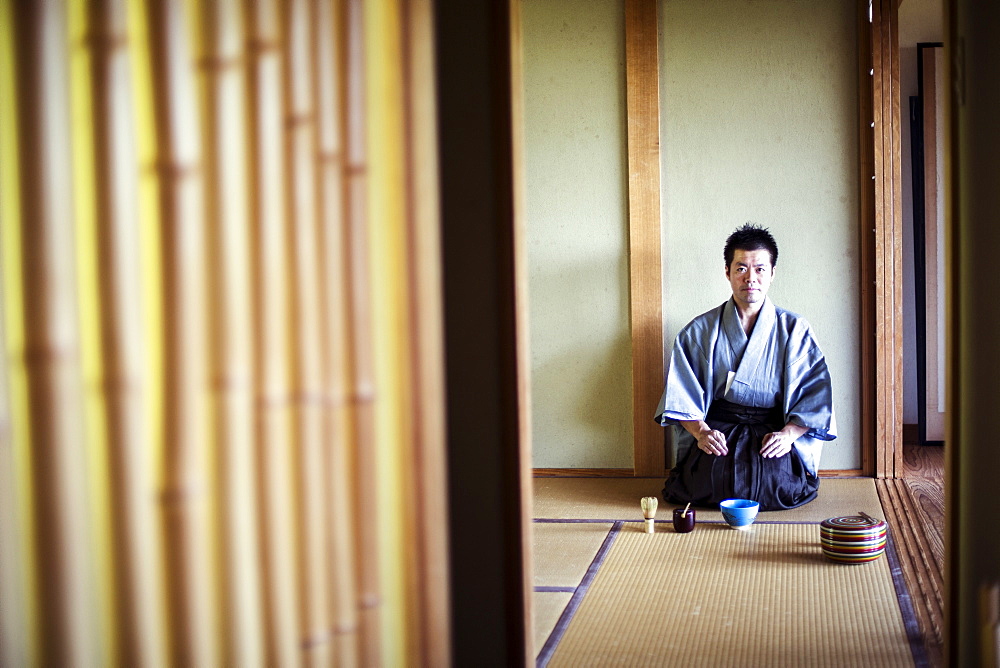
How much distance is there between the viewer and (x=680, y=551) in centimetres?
307

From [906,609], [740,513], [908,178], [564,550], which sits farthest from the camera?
[908,178]

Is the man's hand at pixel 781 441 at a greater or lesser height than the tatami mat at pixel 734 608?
greater

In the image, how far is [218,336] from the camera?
151 cm

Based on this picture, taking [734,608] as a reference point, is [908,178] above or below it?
above

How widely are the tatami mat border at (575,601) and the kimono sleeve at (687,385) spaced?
0.70 metres

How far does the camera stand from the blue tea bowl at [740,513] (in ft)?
10.9

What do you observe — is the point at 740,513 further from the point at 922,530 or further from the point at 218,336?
the point at 218,336

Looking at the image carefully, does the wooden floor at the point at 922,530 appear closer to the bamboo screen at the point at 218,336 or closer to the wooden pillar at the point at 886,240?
the wooden pillar at the point at 886,240

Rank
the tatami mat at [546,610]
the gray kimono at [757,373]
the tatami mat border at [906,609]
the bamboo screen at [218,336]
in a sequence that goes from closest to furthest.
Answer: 1. the bamboo screen at [218,336]
2. the tatami mat border at [906,609]
3. the tatami mat at [546,610]
4. the gray kimono at [757,373]

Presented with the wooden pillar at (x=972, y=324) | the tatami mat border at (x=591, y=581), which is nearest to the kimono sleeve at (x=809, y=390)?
the tatami mat border at (x=591, y=581)

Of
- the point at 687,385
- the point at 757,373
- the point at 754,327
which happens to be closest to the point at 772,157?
the point at 754,327

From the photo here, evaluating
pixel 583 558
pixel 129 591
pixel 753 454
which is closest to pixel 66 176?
pixel 129 591

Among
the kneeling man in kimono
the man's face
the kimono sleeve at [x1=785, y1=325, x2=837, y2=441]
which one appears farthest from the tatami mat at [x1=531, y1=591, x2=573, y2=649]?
the man's face

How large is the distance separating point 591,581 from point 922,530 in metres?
1.30
